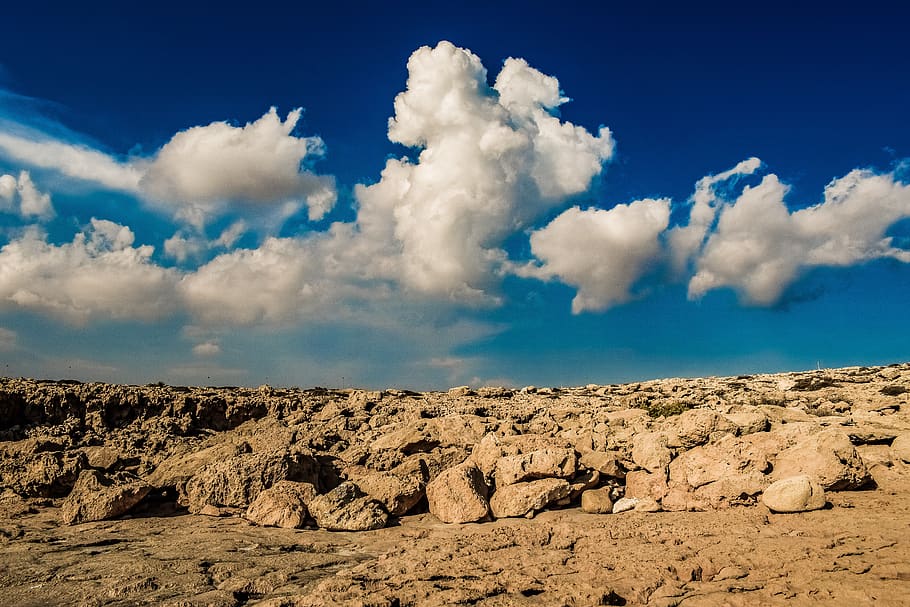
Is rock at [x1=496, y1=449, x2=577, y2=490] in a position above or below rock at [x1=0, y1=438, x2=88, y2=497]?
above

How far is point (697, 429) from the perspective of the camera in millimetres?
12461

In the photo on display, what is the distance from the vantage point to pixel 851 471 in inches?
406

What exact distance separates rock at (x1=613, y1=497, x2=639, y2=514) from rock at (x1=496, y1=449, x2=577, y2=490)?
107 centimetres

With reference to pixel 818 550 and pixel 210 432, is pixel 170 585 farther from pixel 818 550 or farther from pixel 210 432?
pixel 210 432

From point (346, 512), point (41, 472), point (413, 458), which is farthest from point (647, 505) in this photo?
point (41, 472)

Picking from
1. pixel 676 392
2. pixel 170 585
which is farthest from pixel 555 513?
pixel 676 392

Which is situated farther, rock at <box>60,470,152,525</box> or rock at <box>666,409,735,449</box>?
rock at <box>666,409,735,449</box>

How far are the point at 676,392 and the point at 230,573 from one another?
23.9 metres

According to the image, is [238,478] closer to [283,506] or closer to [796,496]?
[283,506]

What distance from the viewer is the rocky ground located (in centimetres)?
689

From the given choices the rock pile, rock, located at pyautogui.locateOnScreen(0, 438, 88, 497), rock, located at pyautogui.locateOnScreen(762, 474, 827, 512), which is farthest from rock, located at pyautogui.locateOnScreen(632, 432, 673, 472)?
rock, located at pyautogui.locateOnScreen(0, 438, 88, 497)

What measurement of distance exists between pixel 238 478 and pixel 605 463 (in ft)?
26.4

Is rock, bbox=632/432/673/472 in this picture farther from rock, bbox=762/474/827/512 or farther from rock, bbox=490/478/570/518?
rock, bbox=762/474/827/512

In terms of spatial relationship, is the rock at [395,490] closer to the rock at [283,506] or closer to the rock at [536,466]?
the rock at [283,506]
